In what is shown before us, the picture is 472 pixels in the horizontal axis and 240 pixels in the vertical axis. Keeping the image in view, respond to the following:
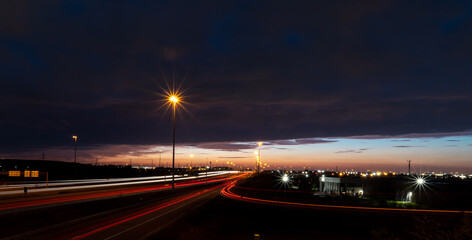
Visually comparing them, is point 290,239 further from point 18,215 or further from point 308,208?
point 18,215

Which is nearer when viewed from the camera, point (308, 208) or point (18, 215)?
point (18, 215)

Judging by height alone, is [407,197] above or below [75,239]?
below

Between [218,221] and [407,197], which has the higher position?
[218,221]

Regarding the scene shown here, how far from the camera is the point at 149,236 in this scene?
645 inches

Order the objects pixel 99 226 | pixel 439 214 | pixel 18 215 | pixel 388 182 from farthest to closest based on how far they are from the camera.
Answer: pixel 388 182 < pixel 439 214 < pixel 18 215 < pixel 99 226

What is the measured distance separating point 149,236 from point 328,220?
536 inches

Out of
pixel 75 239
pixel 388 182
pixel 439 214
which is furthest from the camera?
pixel 388 182

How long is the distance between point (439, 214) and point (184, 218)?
20.8 m

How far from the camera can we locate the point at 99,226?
62.9 ft

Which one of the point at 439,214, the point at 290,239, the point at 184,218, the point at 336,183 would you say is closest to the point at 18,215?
the point at 184,218

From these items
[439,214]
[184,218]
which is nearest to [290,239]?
[184,218]

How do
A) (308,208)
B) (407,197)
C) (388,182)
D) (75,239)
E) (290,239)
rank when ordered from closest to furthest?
(75,239)
(290,239)
(308,208)
(407,197)
(388,182)

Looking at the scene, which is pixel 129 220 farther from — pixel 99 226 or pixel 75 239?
pixel 75 239

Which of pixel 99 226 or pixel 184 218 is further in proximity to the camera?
pixel 184 218
